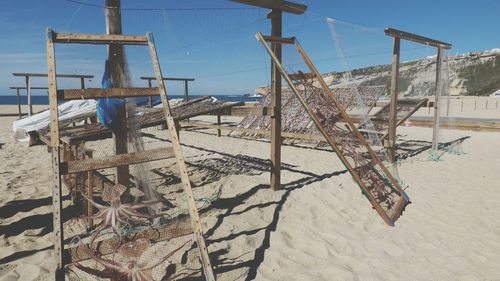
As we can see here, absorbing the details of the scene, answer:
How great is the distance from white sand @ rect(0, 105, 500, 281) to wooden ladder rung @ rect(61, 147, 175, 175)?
105 centimetres

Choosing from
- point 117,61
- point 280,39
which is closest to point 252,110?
point 280,39

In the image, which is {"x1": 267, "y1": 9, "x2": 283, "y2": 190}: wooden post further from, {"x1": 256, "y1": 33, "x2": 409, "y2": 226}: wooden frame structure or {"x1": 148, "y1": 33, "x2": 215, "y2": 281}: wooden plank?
{"x1": 148, "y1": 33, "x2": 215, "y2": 281}: wooden plank

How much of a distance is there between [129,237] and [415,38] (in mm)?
7139

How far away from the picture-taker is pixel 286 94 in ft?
37.1

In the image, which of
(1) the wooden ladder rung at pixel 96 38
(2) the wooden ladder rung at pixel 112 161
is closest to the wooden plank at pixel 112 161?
(2) the wooden ladder rung at pixel 112 161

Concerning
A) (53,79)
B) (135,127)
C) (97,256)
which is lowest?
(97,256)

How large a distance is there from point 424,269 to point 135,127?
3329 millimetres

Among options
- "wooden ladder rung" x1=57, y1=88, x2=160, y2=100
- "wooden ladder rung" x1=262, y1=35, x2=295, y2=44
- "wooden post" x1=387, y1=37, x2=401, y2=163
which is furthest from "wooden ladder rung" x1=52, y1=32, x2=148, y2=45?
"wooden post" x1=387, y1=37, x2=401, y2=163

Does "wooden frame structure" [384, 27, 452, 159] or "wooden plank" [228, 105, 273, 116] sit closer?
"wooden plank" [228, 105, 273, 116]

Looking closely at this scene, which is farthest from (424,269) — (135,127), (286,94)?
(286,94)

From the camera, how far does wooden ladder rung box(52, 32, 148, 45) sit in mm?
2748

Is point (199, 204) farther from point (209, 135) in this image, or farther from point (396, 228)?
point (209, 135)

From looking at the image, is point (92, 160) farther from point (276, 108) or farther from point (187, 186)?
point (276, 108)

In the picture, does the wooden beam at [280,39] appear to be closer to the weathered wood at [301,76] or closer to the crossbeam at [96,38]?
the weathered wood at [301,76]
